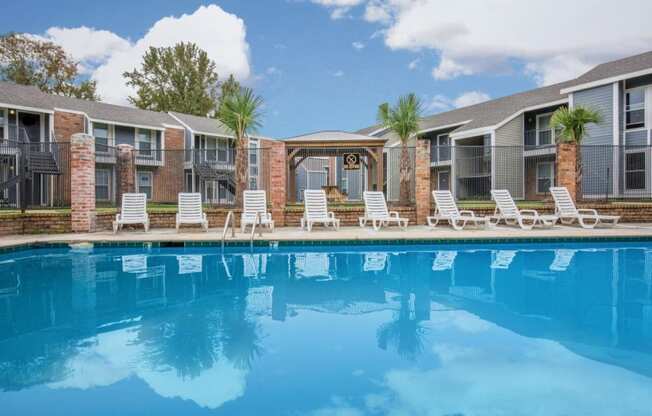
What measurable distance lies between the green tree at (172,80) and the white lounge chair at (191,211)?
2749 cm

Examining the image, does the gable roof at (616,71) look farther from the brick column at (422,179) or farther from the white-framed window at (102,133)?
the white-framed window at (102,133)

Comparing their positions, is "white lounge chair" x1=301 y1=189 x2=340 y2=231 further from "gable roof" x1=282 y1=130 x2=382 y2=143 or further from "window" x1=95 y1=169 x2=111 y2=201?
"window" x1=95 y1=169 x2=111 y2=201

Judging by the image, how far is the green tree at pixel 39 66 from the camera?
2825cm

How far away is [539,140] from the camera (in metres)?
21.8

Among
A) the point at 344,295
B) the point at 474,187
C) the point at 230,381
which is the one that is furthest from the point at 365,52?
the point at 230,381

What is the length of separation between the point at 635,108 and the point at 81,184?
66.2 feet

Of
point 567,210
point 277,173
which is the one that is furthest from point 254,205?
point 567,210

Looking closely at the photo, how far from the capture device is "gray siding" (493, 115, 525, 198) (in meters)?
21.5

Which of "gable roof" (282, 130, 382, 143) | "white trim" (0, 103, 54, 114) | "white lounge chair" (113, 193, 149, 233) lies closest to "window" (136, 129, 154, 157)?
"white trim" (0, 103, 54, 114)

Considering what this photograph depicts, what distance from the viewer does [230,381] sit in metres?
3.14

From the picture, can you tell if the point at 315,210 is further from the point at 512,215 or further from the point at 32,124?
the point at 32,124

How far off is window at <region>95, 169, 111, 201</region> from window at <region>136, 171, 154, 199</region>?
170 cm

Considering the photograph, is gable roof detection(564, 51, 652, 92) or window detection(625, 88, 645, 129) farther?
window detection(625, 88, 645, 129)

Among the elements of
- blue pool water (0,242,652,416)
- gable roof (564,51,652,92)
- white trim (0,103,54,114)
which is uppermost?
gable roof (564,51,652,92)
